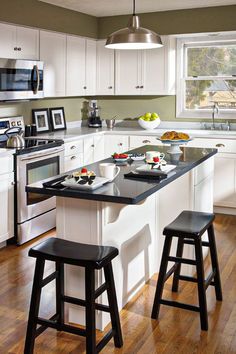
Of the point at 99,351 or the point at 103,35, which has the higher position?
the point at 103,35

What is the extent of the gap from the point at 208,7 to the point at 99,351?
4.74m

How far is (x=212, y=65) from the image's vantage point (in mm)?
6418

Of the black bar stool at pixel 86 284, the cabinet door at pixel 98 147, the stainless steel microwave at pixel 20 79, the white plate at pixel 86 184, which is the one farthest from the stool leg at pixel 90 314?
the cabinet door at pixel 98 147

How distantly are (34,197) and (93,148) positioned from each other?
1.53 m

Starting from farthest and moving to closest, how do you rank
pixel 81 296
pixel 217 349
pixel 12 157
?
pixel 12 157, pixel 81 296, pixel 217 349

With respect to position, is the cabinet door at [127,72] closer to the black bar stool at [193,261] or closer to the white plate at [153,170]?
the white plate at [153,170]

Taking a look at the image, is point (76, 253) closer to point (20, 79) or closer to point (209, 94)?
point (20, 79)

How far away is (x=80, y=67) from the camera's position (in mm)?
6301

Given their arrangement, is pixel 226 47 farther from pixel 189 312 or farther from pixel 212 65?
pixel 189 312

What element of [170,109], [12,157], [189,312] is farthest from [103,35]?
[189,312]

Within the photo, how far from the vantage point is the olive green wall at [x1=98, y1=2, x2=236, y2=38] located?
6062mm

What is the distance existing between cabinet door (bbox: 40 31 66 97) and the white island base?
7.37 feet

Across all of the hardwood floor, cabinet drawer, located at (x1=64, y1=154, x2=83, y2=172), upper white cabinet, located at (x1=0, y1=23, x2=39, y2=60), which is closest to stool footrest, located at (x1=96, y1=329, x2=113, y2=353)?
the hardwood floor

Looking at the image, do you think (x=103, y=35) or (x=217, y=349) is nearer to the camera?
(x=217, y=349)
